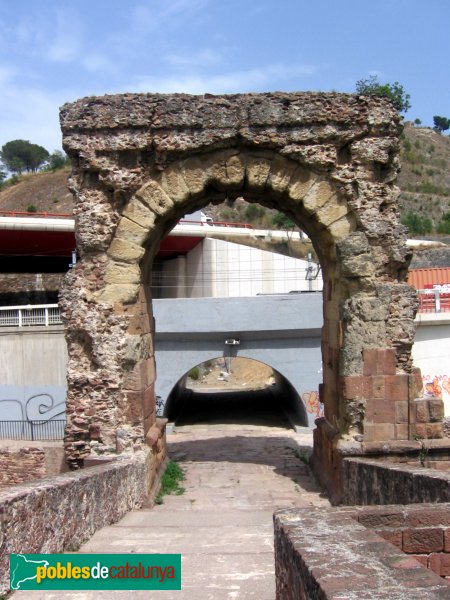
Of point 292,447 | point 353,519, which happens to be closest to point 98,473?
point 353,519

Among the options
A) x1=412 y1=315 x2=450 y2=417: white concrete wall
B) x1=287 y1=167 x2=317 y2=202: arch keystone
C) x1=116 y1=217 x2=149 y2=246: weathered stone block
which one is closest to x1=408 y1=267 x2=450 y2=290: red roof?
x1=412 y1=315 x2=450 y2=417: white concrete wall

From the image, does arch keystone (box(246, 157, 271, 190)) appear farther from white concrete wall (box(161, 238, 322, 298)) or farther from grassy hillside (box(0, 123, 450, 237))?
grassy hillside (box(0, 123, 450, 237))

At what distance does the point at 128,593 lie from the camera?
4.13 m

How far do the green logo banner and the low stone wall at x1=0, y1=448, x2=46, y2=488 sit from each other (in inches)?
248

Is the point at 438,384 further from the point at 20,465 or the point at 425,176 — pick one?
the point at 425,176

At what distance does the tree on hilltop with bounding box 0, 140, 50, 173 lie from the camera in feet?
272

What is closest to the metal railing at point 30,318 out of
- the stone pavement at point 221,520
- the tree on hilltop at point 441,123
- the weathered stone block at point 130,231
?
the stone pavement at point 221,520

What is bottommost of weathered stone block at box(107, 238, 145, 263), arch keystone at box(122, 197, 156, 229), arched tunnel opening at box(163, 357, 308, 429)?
arched tunnel opening at box(163, 357, 308, 429)

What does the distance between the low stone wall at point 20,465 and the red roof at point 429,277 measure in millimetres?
14425

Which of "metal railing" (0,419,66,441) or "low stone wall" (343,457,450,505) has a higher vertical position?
"low stone wall" (343,457,450,505)

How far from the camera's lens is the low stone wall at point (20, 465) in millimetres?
10438

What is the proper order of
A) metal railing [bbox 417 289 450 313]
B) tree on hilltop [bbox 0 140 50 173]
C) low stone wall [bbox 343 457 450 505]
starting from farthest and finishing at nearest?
tree on hilltop [bbox 0 140 50 173]
metal railing [bbox 417 289 450 313]
low stone wall [bbox 343 457 450 505]

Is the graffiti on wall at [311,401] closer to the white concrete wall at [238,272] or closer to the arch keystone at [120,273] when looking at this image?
the white concrete wall at [238,272]

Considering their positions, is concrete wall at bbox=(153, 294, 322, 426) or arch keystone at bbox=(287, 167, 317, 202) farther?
concrete wall at bbox=(153, 294, 322, 426)
